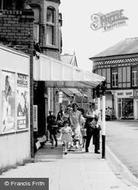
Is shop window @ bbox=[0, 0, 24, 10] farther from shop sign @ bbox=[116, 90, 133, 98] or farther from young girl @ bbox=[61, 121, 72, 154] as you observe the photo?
shop sign @ bbox=[116, 90, 133, 98]

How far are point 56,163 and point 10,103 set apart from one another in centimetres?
264

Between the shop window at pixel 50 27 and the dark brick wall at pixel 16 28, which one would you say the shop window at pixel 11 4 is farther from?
the shop window at pixel 50 27

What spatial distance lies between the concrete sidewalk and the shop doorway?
4893cm

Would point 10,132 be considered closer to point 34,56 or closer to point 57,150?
point 34,56

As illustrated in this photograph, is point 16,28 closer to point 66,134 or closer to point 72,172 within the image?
point 66,134

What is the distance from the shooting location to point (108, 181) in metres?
11.5

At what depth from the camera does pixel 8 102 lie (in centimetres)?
1353

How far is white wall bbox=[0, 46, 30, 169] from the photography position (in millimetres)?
13101

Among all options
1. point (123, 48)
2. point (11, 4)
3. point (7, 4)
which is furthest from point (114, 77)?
point (11, 4)

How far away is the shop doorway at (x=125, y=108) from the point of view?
2623 inches

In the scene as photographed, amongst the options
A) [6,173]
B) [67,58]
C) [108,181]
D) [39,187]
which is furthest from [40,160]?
[67,58]

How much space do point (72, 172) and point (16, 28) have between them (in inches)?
199

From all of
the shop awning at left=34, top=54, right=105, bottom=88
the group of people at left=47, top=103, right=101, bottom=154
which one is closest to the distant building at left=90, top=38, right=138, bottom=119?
the group of people at left=47, top=103, right=101, bottom=154

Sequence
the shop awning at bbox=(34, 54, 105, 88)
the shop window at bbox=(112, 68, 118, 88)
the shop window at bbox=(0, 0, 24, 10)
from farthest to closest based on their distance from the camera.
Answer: the shop window at bbox=(112, 68, 118, 88)
the shop window at bbox=(0, 0, 24, 10)
the shop awning at bbox=(34, 54, 105, 88)
